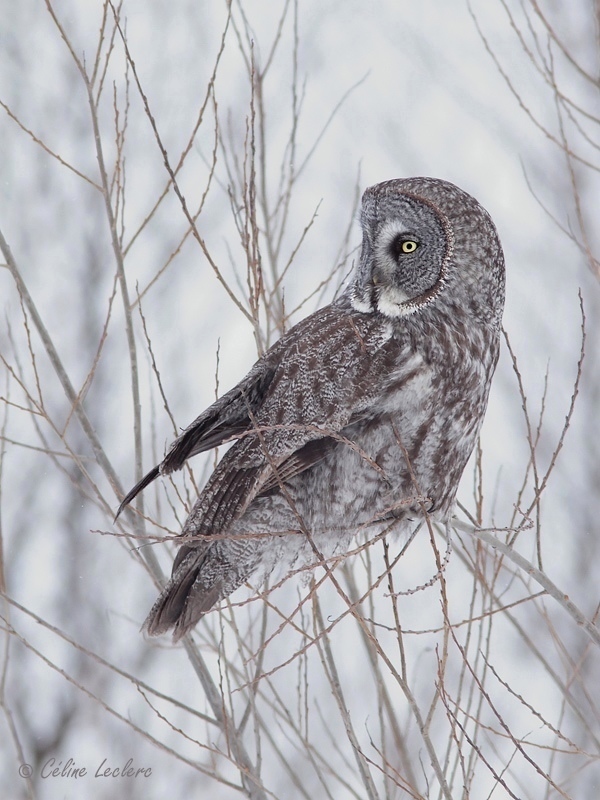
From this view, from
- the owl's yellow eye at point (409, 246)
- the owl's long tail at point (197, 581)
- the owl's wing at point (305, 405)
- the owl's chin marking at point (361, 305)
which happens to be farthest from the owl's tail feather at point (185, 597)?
the owl's yellow eye at point (409, 246)

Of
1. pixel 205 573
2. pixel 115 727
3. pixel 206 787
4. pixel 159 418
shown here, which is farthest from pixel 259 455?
pixel 159 418

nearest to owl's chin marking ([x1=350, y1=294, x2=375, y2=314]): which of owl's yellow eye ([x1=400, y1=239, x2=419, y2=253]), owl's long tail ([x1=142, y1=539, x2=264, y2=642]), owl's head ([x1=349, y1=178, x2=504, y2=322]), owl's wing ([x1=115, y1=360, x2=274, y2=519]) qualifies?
owl's head ([x1=349, y1=178, x2=504, y2=322])

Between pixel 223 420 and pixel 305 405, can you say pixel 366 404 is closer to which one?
pixel 305 405

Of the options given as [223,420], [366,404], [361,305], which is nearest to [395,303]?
[361,305]

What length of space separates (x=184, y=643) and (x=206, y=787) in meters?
5.14

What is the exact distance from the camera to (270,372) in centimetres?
299

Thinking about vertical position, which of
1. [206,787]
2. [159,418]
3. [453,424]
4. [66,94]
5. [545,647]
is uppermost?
[66,94]

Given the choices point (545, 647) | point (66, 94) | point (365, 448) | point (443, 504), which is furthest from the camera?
point (66, 94)

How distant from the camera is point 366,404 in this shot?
2.81m

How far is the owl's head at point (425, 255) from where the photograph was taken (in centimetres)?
298

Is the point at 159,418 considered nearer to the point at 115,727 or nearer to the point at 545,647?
the point at 115,727

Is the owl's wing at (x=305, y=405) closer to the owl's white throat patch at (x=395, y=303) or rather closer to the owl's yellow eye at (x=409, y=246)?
the owl's white throat patch at (x=395, y=303)

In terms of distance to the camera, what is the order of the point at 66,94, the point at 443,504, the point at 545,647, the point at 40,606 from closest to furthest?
1. the point at 443,504
2. the point at 545,647
3. the point at 40,606
4. the point at 66,94

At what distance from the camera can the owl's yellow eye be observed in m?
3.04
